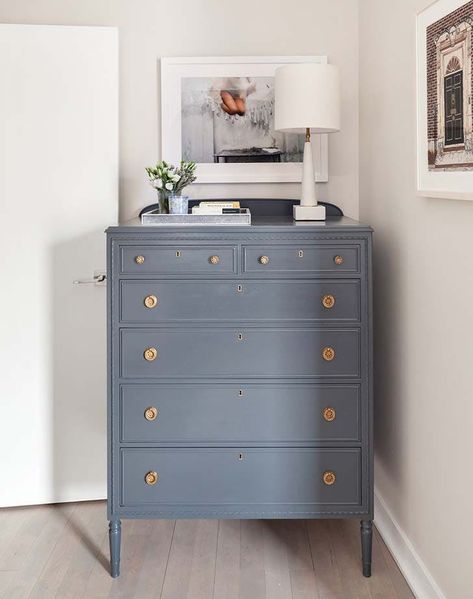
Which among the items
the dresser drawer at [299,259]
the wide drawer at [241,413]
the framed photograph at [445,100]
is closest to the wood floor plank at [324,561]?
the wide drawer at [241,413]

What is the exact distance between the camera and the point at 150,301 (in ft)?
8.36

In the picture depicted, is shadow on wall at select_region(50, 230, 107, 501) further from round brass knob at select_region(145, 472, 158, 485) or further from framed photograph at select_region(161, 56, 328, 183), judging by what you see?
round brass knob at select_region(145, 472, 158, 485)

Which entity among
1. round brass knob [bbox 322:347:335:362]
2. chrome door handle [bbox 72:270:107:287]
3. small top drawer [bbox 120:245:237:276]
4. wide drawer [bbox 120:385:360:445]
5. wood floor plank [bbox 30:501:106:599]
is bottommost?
wood floor plank [bbox 30:501:106:599]

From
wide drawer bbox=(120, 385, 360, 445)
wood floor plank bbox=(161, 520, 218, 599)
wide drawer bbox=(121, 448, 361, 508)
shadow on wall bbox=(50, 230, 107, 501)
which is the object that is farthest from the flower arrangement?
wood floor plank bbox=(161, 520, 218, 599)

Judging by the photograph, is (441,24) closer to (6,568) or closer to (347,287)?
(347,287)

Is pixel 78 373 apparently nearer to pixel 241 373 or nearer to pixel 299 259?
pixel 241 373

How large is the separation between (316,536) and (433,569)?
687mm

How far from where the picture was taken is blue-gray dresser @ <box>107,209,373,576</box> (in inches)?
100.0

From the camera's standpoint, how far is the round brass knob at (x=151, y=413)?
8.46 ft

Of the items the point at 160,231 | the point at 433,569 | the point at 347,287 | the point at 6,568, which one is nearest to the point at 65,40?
the point at 160,231

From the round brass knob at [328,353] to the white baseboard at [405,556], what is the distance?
68 cm

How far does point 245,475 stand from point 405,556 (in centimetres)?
62

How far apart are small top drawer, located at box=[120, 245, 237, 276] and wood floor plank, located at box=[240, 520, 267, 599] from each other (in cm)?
105

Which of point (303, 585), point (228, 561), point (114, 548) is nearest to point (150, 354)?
point (114, 548)
